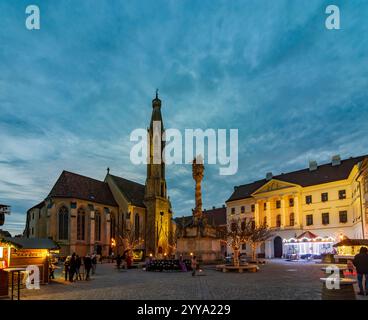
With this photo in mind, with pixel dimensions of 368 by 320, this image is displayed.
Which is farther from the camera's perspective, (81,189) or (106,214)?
(106,214)

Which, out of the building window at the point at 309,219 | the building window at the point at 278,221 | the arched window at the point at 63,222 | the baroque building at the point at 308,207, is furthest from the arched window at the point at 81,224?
the building window at the point at 309,219

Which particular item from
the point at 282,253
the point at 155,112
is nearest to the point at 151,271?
the point at 282,253

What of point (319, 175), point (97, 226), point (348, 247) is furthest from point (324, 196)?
point (97, 226)

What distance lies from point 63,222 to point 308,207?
35294 millimetres

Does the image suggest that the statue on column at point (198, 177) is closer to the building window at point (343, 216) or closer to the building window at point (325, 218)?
the building window at point (343, 216)

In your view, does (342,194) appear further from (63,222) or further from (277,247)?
(63,222)

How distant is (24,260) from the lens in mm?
19078

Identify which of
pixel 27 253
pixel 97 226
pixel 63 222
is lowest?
pixel 27 253

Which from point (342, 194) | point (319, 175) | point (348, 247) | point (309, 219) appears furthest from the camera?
point (319, 175)

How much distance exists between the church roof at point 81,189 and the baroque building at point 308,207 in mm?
23727

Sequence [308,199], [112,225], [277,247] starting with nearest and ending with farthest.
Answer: [308,199]
[277,247]
[112,225]

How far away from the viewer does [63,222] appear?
55.4 metres

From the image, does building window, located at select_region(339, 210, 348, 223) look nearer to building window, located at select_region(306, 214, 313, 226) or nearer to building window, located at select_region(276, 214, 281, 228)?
building window, located at select_region(306, 214, 313, 226)

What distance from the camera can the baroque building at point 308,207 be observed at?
166ft
